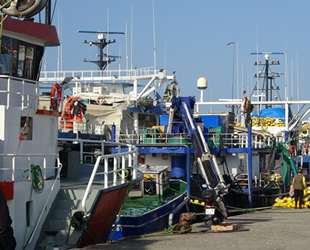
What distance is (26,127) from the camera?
42.6 feet

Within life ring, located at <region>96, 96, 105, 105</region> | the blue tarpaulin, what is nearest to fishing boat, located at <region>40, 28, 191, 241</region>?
life ring, located at <region>96, 96, 105, 105</region>

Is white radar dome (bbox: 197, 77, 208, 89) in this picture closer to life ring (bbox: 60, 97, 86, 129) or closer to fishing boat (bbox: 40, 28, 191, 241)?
fishing boat (bbox: 40, 28, 191, 241)

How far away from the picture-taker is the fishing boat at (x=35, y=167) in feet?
39.8

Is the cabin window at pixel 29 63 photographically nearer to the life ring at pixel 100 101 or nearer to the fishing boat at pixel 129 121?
the fishing boat at pixel 129 121

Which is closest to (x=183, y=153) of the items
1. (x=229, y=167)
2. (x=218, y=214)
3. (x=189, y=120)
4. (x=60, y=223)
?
(x=189, y=120)

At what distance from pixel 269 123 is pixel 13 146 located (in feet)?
81.4

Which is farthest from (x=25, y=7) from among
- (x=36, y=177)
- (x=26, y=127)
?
(x=36, y=177)

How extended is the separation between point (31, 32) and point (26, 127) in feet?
6.27

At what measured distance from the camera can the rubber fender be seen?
1290cm

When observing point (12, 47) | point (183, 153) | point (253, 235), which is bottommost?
point (253, 235)

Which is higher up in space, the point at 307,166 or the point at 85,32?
the point at 85,32

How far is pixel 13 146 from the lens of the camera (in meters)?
12.5

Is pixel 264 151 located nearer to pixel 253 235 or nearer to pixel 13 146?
pixel 253 235

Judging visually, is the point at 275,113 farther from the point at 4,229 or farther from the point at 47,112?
the point at 4,229
